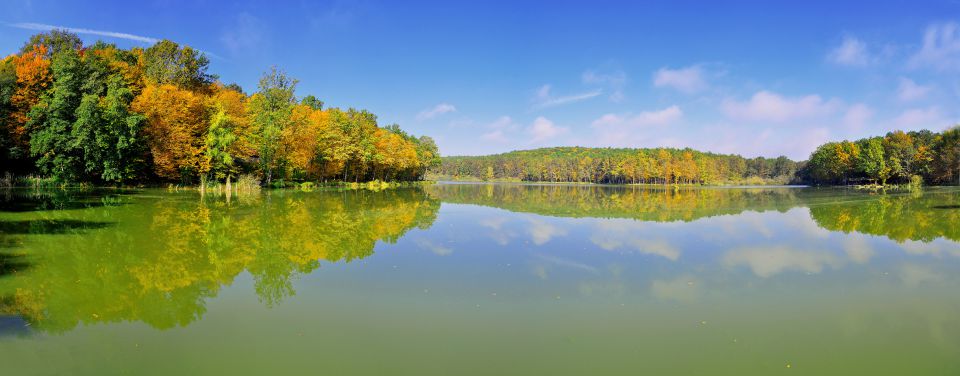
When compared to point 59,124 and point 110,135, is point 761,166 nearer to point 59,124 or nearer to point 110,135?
point 110,135

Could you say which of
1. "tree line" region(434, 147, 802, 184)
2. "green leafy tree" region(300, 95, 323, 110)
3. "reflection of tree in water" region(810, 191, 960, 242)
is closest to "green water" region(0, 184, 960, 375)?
"reflection of tree in water" region(810, 191, 960, 242)

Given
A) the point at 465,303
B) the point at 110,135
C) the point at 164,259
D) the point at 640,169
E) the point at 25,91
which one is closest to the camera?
the point at 465,303

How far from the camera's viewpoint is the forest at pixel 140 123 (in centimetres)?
2908

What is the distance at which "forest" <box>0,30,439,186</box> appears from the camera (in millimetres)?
29078

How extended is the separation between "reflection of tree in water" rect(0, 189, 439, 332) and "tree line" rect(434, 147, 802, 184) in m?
116

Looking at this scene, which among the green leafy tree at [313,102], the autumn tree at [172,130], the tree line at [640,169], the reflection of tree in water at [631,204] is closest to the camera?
the reflection of tree in water at [631,204]

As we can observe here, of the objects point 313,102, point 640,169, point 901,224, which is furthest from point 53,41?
point 640,169

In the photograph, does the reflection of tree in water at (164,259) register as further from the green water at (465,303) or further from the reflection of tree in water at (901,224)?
the reflection of tree in water at (901,224)

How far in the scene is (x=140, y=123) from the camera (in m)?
32.1

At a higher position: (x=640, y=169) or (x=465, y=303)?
(x=640, y=169)

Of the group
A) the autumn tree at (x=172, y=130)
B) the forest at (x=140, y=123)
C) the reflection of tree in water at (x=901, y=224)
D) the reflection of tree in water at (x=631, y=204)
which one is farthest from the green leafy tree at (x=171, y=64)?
the reflection of tree in water at (x=901, y=224)

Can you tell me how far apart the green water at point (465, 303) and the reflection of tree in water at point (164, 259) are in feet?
0.19

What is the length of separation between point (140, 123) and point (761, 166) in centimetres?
16874

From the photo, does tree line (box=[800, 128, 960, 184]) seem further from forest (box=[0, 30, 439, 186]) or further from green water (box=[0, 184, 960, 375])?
forest (box=[0, 30, 439, 186])
